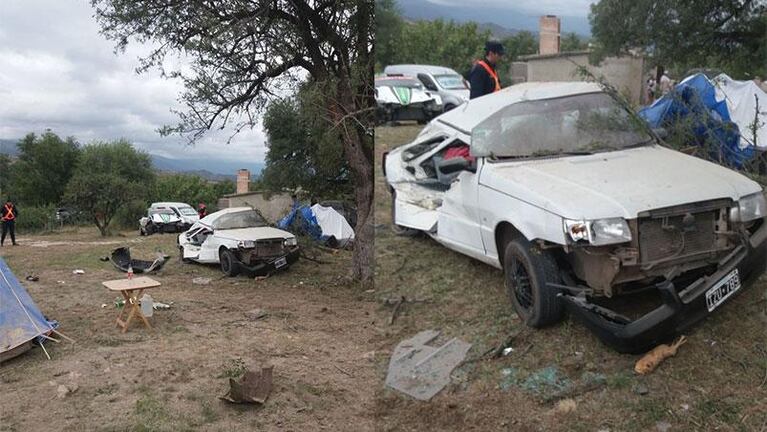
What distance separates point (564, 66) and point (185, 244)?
12541mm

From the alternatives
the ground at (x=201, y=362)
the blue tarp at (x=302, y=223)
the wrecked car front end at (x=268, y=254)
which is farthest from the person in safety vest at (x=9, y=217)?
the blue tarp at (x=302, y=223)

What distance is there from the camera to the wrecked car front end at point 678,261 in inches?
125

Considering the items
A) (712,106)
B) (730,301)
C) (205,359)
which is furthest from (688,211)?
(205,359)

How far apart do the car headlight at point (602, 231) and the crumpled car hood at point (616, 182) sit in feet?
0.12

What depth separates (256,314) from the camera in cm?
906

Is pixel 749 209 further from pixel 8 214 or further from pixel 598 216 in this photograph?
pixel 8 214

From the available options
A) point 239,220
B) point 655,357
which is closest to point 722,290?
point 655,357

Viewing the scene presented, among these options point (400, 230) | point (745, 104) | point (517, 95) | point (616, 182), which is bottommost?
point (400, 230)

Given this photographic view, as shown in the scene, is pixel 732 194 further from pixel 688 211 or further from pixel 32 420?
pixel 32 420

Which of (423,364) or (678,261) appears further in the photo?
(423,364)

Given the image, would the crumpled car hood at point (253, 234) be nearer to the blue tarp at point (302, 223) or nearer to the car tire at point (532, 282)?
the blue tarp at point (302, 223)

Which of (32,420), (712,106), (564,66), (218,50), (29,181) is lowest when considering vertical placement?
(32,420)

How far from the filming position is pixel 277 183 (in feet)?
33.0

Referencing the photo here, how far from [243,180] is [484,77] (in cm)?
720
